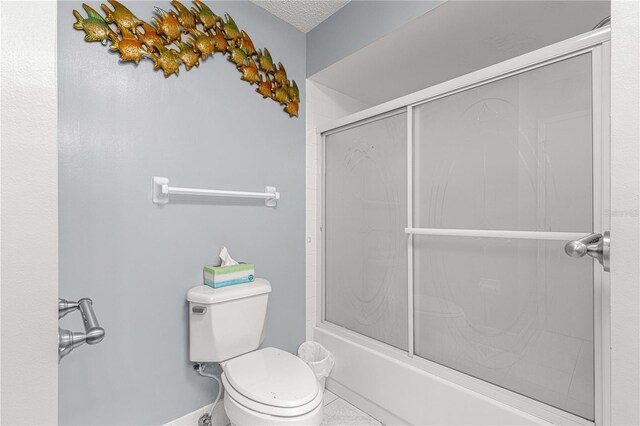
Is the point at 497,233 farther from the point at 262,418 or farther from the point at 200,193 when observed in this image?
the point at 200,193

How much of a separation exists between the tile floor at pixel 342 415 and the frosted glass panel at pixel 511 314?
49 centimetres

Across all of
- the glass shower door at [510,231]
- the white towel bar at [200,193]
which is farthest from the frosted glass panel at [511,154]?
the white towel bar at [200,193]

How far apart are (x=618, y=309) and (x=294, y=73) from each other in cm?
195

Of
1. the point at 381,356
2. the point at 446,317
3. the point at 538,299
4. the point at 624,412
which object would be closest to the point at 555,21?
the point at 538,299

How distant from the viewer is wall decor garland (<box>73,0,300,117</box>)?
1.30m

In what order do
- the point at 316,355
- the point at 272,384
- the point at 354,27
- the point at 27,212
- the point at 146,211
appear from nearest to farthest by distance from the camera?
the point at 27,212, the point at 272,384, the point at 146,211, the point at 354,27, the point at 316,355

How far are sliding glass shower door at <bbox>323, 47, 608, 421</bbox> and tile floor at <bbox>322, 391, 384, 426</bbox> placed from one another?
414mm

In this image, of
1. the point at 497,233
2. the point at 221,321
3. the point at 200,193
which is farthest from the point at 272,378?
the point at 497,233

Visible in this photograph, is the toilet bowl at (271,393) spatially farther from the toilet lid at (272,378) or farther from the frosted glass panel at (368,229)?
the frosted glass panel at (368,229)

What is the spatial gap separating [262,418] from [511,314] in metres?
1.04

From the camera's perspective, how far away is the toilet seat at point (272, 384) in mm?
1157

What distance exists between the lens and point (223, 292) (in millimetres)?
1464

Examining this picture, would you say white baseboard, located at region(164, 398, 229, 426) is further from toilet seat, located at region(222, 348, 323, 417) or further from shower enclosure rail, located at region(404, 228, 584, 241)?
shower enclosure rail, located at region(404, 228, 584, 241)

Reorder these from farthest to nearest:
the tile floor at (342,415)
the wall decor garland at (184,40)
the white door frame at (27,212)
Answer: the tile floor at (342,415)
the wall decor garland at (184,40)
the white door frame at (27,212)
